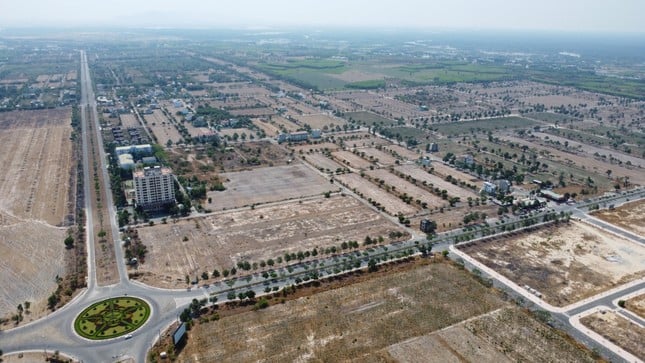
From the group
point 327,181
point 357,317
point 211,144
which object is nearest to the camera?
point 357,317

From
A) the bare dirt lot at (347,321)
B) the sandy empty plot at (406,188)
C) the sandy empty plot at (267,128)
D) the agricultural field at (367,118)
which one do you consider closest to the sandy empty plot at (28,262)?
the bare dirt lot at (347,321)

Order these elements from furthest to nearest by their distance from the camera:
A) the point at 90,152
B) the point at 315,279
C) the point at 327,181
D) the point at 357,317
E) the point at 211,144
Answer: the point at 211,144
the point at 90,152
the point at 327,181
the point at 315,279
the point at 357,317

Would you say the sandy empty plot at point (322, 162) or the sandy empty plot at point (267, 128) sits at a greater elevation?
the sandy empty plot at point (267, 128)

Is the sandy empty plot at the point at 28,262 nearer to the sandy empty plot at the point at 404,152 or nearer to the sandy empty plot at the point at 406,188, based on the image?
the sandy empty plot at the point at 406,188

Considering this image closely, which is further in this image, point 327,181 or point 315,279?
point 327,181

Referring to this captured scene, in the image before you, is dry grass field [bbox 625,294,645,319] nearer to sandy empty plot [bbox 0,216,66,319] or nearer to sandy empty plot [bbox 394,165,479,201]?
sandy empty plot [bbox 394,165,479,201]

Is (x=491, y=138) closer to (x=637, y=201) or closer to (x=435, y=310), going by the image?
(x=637, y=201)

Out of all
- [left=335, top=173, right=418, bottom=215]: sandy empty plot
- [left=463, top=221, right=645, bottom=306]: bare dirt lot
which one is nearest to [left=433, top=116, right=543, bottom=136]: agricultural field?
[left=335, top=173, right=418, bottom=215]: sandy empty plot

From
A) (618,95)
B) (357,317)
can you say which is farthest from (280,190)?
(618,95)
